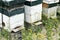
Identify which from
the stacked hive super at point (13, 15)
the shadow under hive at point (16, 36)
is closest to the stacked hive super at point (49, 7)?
the stacked hive super at point (13, 15)

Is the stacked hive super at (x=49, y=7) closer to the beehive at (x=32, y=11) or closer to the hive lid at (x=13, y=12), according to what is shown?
the beehive at (x=32, y=11)

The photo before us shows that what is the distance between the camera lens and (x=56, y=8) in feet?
11.7

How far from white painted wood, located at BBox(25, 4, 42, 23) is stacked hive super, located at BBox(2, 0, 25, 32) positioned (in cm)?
15

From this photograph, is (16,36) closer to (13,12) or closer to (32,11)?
(13,12)

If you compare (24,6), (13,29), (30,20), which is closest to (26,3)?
(24,6)

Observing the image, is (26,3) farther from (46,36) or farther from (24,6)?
(46,36)

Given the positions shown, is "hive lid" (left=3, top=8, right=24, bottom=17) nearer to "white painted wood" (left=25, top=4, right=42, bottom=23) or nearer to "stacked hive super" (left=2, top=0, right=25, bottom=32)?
"stacked hive super" (left=2, top=0, right=25, bottom=32)

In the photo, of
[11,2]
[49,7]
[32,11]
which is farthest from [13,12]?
[49,7]

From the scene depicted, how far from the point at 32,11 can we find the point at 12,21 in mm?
411

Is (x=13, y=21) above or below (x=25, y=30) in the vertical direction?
above

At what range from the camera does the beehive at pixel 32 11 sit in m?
3.08

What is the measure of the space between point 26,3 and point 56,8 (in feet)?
2.36

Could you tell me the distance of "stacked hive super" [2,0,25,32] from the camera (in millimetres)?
2847

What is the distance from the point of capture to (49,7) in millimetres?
3416
